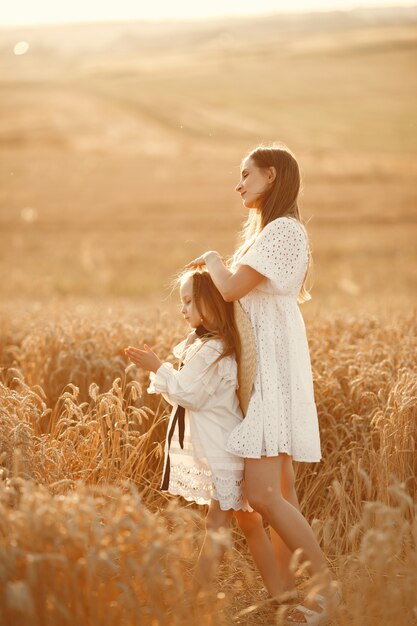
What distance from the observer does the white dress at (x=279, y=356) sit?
12.6 ft

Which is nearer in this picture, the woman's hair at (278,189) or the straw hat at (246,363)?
the straw hat at (246,363)

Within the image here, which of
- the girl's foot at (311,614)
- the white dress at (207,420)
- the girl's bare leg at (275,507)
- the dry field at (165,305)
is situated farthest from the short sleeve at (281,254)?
the girl's foot at (311,614)

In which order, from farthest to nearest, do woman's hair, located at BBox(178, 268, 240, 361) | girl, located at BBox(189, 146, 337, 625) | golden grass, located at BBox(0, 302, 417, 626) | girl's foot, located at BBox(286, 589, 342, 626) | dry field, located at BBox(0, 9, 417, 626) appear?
woman's hair, located at BBox(178, 268, 240, 361), girl, located at BBox(189, 146, 337, 625), girl's foot, located at BBox(286, 589, 342, 626), dry field, located at BBox(0, 9, 417, 626), golden grass, located at BBox(0, 302, 417, 626)

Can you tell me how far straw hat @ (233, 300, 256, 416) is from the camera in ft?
12.7

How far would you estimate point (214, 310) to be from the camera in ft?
13.2

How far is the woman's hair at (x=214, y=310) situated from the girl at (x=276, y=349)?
0.08m

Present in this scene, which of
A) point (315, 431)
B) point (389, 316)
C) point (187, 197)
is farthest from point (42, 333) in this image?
point (187, 197)

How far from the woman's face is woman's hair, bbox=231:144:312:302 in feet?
0.06

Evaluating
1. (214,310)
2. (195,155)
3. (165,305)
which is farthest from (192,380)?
(195,155)

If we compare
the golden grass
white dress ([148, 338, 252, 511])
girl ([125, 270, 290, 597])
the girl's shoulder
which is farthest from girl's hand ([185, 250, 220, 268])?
the golden grass

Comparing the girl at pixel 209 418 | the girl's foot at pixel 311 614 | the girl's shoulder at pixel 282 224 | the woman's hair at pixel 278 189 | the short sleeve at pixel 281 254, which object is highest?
the woman's hair at pixel 278 189

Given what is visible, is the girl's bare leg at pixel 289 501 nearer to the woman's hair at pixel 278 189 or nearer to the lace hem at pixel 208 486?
the lace hem at pixel 208 486

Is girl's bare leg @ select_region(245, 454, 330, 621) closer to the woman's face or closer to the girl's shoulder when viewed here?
the girl's shoulder

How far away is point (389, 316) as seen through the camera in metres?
8.48
